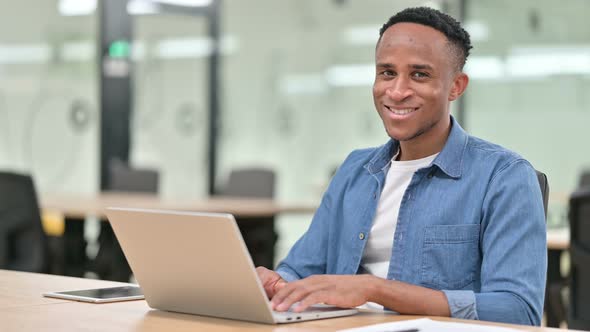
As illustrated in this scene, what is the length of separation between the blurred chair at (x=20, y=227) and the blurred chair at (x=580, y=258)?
2.29 metres

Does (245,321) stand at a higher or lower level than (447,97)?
lower

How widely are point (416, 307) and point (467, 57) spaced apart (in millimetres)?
677

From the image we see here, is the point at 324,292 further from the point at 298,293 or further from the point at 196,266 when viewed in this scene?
the point at 196,266

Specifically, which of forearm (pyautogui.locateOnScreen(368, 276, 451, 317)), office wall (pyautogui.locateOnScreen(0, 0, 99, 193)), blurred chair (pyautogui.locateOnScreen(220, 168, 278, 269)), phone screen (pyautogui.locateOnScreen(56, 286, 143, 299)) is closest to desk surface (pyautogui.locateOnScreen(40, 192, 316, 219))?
blurred chair (pyautogui.locateOnScreen(220, 168, 278, 269))

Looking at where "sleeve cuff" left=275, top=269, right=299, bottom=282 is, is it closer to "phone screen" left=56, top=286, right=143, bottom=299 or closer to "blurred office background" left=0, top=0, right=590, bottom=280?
"phone screen" left=56, top=286, right=143, bottom=299

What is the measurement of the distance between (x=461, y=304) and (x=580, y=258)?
157 cm

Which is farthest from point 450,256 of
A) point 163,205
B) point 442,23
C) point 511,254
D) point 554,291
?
point 163,205

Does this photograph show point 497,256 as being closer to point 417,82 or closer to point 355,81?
point 417,82

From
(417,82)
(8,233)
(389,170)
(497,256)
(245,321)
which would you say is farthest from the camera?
(8,233)

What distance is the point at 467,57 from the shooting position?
7.47ft

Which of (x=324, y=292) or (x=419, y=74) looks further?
(x=419, y=74)

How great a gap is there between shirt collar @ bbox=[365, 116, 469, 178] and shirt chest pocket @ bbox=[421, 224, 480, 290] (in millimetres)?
133

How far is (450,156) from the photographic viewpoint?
2182 millimetres

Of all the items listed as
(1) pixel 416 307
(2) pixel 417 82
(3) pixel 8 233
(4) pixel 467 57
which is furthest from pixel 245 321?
(3) pixel 8 233
